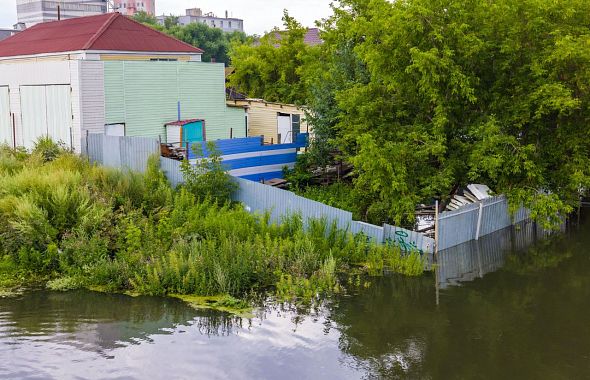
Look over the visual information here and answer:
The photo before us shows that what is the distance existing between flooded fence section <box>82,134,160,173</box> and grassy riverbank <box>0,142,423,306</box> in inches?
65.2

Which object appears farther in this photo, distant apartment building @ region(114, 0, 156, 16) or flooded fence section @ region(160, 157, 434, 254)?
distant apartment building @ region(114, 0, 156, 16)

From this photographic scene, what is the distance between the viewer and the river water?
10.9 m

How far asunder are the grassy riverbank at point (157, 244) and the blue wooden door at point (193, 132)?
5488 millimetres

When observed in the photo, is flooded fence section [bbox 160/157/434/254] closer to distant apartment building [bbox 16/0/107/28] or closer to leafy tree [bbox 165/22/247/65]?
leafy tree [bbox 165/22/247/65]

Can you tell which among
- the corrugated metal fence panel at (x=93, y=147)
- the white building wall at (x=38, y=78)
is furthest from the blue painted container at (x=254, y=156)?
the white building wall at (x=38, y=78)

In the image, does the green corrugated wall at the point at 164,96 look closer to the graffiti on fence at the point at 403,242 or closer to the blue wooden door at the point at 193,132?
the blue wooden door at the point at 193,132

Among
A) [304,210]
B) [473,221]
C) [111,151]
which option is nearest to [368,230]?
[304,210]

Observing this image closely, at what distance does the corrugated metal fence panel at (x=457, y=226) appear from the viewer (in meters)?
17.6

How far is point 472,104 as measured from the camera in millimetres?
19391

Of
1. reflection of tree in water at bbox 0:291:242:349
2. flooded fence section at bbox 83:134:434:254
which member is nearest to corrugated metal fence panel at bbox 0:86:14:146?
flooded fence section at bbox 83:134:434:254

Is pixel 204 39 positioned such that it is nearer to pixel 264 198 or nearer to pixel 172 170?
pixel 172 170

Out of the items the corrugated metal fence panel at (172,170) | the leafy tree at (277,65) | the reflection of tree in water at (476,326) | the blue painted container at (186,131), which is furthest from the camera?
the leafy tree at (277,65)

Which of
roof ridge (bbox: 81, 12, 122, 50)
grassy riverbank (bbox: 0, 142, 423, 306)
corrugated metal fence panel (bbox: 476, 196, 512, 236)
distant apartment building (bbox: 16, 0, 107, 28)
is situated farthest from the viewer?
distant apartment building (bbox: 16, 0, 107, 28)

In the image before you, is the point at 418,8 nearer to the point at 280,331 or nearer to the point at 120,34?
the point at 280,331
